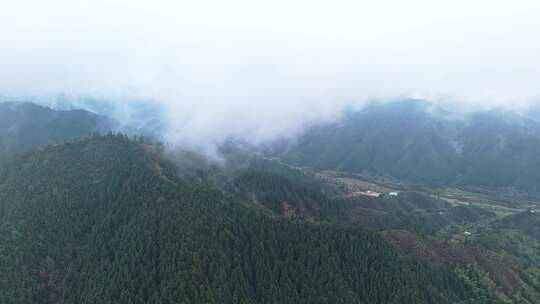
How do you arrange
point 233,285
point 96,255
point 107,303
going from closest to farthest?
point 107,303
point 233,285
point 96,255

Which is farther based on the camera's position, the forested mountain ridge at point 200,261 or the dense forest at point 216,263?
the dense forest at point 216,263

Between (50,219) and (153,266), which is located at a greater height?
(50,219)

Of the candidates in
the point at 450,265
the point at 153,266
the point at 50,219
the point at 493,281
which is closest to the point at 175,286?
the point at 153,266

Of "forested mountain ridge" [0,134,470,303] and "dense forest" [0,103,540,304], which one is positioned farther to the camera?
"dense forest" [0,103,540,304]

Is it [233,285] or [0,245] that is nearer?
[233,285]

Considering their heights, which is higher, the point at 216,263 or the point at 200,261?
the point at 200,261

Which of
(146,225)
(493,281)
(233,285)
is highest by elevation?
(146,225)

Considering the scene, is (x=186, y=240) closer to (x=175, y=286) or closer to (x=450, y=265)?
(x=175, y=286)

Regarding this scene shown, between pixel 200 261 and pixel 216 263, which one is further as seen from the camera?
pixel 216 263
